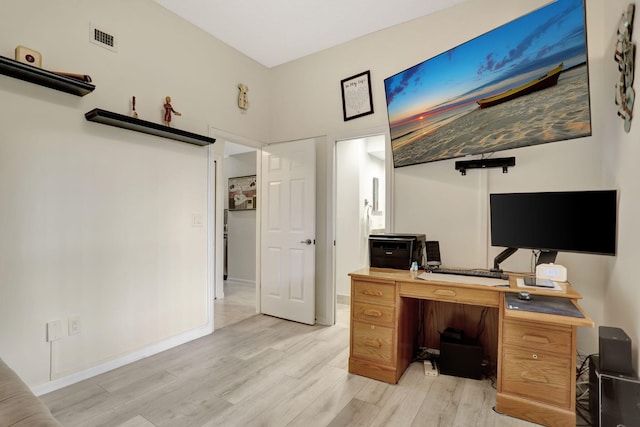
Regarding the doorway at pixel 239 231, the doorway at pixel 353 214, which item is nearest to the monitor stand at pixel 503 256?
the doorway at pixel 353 214

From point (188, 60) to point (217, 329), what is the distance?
2.71 metres

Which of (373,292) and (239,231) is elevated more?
(239,231)

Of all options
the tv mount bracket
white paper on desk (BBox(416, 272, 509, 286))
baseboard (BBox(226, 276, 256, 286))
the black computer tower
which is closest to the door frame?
baseboard (BBox(226, 276, 256, 286))

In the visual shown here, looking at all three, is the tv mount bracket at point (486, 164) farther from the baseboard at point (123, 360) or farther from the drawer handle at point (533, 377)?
the baseboard at point (123, 360)

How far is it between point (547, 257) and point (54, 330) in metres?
3.35

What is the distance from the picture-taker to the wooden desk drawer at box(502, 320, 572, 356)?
1735 millimetres

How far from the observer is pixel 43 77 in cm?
193

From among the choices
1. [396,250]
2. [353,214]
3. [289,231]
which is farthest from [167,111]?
[353,214]

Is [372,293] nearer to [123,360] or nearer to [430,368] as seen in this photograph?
[430,368]

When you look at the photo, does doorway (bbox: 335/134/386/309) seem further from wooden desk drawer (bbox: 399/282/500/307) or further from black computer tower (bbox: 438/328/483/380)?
wooden desk drawer (bbox: 399/282/500/307)

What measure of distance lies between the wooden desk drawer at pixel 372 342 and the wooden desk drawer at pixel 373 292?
7.3 inches

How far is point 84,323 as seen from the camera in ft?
7.38

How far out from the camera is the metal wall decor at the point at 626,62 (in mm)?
1632

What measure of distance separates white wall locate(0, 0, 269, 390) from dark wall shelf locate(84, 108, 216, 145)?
0.08m
